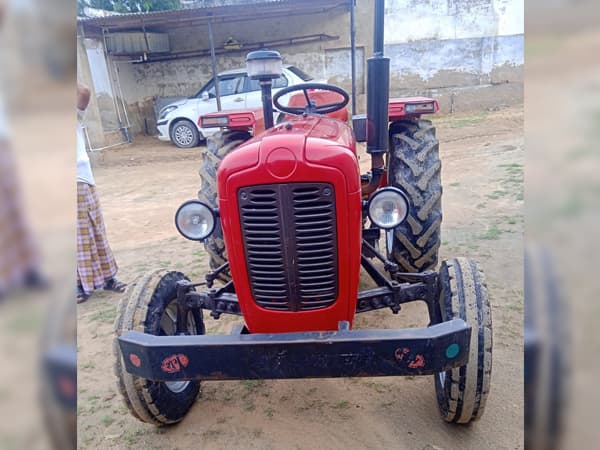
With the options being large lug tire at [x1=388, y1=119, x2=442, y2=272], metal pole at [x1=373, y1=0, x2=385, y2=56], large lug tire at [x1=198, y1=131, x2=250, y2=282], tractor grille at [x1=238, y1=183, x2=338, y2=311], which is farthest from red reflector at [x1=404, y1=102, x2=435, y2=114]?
tractor grille at [x1=238, y1=183, x2=338, y2=311]

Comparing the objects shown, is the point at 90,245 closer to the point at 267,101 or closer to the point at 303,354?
the point at 267,101

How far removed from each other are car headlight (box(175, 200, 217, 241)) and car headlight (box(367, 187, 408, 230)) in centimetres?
75

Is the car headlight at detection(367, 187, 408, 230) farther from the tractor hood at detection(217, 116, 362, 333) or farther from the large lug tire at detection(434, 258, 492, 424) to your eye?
the large lug tire at detection(434, 258, 492, 424)

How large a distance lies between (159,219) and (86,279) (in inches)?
90.8

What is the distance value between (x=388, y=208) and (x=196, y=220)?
0.91m

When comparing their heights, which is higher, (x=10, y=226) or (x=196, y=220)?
(x=10, y=226)

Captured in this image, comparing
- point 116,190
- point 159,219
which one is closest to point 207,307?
point 159,219

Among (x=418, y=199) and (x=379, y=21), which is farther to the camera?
(x=418, y=199)

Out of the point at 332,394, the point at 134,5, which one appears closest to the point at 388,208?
the point at 332,394

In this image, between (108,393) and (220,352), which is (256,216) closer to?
(220,352)

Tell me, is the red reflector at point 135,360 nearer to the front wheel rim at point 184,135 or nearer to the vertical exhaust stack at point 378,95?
the vertical exhaust stack at point 378,95

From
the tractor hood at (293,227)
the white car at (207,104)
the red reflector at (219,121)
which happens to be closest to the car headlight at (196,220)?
the tractor hood at (293,227)

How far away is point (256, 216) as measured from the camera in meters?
1.99

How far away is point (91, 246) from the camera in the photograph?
388 centimetres
